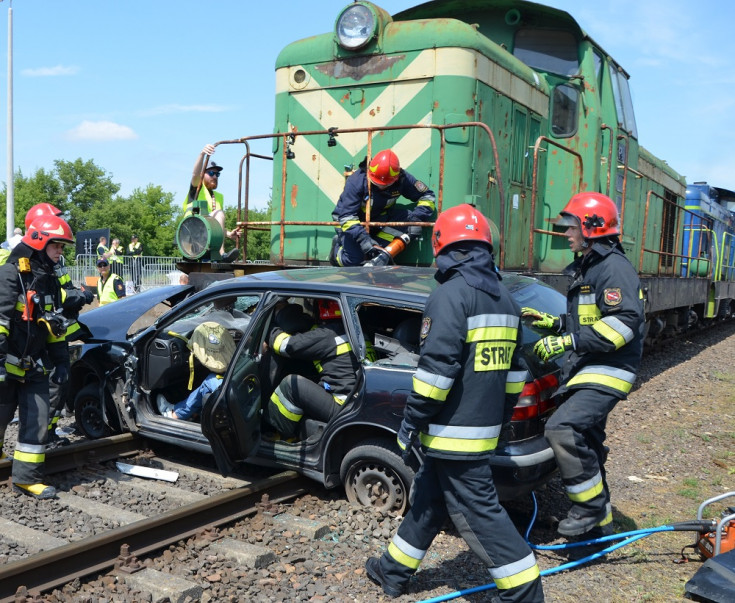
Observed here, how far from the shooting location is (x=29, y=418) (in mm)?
4641

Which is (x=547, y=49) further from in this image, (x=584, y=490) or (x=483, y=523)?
(x=483, y=523)

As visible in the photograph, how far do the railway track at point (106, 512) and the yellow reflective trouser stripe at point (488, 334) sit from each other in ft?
6.43

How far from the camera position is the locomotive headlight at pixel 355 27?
6883 mm

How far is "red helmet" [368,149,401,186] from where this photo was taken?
601 centimetres

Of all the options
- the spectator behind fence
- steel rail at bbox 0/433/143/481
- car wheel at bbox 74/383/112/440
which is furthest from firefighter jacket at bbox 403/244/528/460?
the spectator behind fence

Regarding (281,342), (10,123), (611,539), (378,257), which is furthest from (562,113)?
(10,123)

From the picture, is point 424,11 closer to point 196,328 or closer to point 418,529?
point 196,328

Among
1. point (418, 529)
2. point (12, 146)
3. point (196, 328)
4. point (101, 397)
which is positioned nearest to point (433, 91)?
point (196, 328)

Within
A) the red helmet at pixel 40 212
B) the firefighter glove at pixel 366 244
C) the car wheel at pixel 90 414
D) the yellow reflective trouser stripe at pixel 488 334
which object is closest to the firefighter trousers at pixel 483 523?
the yellow reflective trouser stripe at pixel 488 334

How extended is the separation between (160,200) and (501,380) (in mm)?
56207

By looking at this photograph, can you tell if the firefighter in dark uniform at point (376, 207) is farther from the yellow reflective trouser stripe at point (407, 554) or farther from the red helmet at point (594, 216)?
→ the yellow reflective trouser stripe at point (407, 554)

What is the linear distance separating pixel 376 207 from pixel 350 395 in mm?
2495

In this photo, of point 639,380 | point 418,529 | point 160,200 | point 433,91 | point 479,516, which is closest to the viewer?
point 479,516

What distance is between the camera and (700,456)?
6188mm
